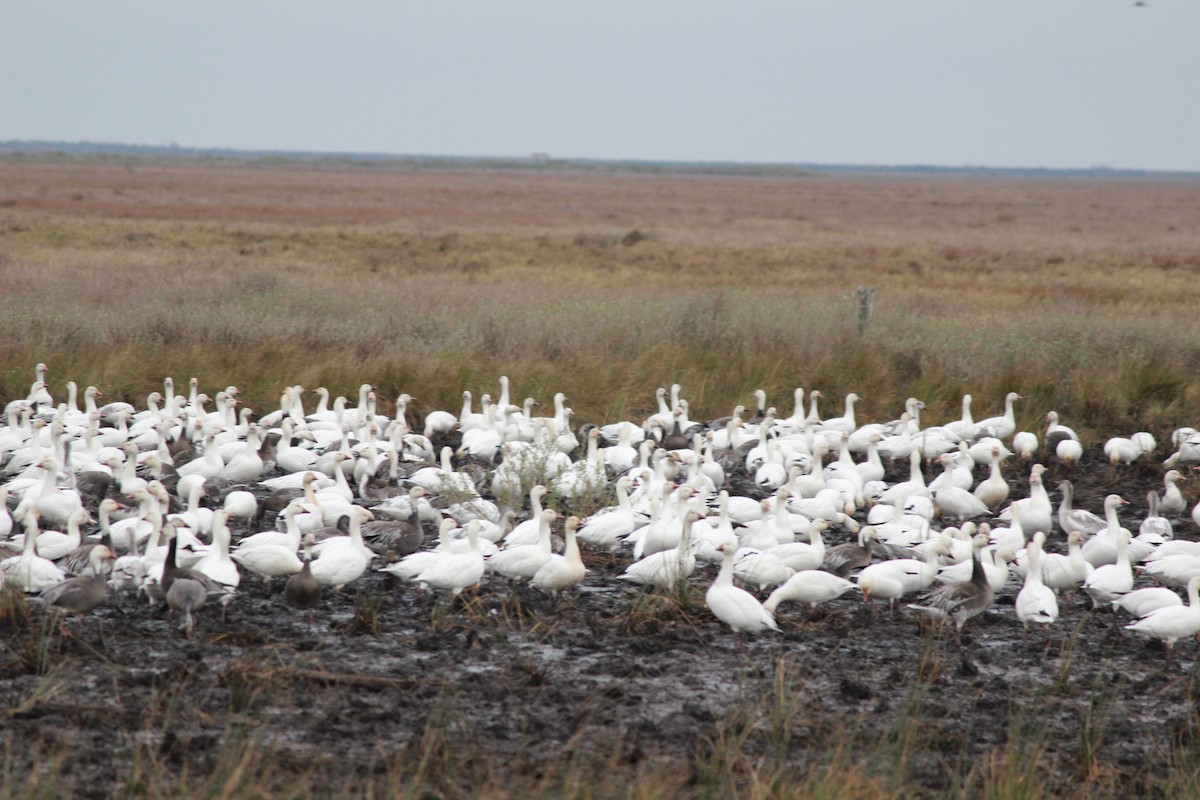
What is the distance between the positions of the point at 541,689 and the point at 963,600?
2.94 m

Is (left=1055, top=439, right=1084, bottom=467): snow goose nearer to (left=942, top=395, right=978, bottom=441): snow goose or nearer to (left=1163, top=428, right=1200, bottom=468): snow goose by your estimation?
(left=1163, top=428, right=1200, bottom=468): snow goose

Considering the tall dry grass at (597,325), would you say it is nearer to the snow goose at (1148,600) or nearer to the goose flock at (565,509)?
the goose flock at (565,509)

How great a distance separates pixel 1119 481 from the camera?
12859 mm

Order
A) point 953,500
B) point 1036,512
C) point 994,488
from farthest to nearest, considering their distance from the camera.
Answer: point 994,488
point 953,500
point 1036,512

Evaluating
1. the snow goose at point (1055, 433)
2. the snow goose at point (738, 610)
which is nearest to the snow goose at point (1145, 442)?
the snow goose at point (1055, 433)

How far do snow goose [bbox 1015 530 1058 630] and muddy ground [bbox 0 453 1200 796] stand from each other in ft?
0.58

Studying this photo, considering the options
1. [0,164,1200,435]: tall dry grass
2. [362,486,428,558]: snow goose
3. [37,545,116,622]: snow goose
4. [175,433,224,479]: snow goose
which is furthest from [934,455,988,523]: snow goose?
[37,545,116,622]: snow goose

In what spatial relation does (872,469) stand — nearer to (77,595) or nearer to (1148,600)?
(1148,600)

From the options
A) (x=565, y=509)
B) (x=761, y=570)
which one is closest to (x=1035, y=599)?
(x=761, y=570)

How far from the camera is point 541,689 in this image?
689 cm

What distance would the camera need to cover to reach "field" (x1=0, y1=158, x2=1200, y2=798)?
19.2 feet

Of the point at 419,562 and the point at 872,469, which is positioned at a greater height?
the point at 419,562

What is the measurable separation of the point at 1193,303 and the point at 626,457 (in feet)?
53.0

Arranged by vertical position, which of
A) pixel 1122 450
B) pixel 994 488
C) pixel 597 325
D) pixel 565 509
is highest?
pixel 597 325
